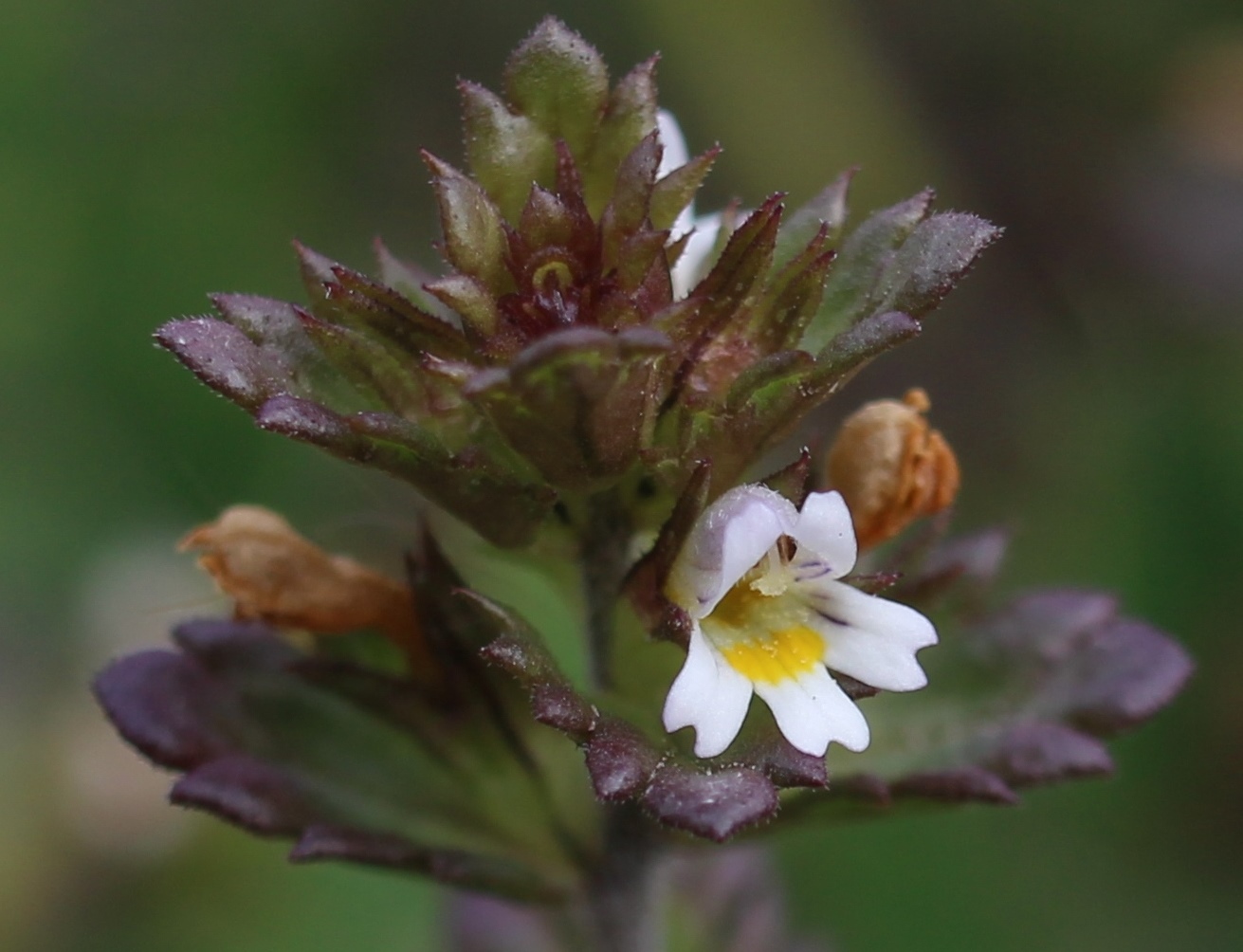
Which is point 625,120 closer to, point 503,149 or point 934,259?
point 503,149

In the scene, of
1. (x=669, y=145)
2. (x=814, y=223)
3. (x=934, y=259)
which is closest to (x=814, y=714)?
(x=934, y=259)

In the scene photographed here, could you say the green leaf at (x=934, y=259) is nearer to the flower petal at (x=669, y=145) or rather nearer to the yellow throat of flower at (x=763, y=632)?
the yellow throat of flower at (x=763, y=632)

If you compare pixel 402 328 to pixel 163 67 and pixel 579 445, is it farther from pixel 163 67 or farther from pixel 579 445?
pixel 163 67

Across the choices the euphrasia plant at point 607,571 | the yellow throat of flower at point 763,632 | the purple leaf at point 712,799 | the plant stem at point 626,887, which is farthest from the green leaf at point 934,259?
the plant stem at point 626,887

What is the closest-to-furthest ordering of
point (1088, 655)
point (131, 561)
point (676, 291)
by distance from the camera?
point (676, 291) < point (1088, 655) < point (131, 561)

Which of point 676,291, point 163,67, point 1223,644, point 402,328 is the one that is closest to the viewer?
point 402,328

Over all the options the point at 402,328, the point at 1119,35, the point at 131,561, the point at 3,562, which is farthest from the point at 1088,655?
the point at 1119,35

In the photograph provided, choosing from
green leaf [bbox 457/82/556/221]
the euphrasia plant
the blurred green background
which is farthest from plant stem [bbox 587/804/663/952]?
the blurred green background
